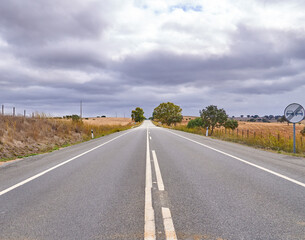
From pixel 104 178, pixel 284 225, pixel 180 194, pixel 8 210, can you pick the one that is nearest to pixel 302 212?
pixel 284 225

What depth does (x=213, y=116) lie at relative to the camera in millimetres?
35062

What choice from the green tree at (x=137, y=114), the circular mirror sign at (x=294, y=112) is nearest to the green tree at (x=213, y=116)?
the circular mirror sign at (x=294, y=112)

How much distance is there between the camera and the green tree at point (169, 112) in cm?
10134

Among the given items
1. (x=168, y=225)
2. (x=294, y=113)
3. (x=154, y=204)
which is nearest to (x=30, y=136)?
(x=154, y=204)

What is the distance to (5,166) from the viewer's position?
8.64m

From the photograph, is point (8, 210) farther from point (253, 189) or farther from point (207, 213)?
point (253, 189)

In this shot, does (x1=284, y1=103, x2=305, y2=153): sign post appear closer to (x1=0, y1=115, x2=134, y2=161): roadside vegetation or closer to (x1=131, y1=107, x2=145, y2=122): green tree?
(x1=0, y1=115, x2=134, y2=161): roadside vegetation

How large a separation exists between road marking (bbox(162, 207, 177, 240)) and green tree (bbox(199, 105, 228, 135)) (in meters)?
31.6

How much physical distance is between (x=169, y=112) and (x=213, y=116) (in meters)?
72.3

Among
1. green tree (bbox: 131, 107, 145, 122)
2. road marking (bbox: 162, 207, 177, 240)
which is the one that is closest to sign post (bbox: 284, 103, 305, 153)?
road marking (bbox: 162, 207, 177, 240)

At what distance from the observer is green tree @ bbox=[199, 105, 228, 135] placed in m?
34.8

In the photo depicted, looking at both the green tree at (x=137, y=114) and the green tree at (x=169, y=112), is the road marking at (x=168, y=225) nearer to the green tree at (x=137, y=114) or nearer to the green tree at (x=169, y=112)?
the green tree at (x=169, y=112)

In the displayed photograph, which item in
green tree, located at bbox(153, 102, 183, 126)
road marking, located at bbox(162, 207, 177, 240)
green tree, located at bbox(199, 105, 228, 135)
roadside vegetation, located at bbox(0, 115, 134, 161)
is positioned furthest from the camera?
green tree, located at bbox(153, 102, 183, 126)

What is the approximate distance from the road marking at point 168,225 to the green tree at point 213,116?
31586mm
